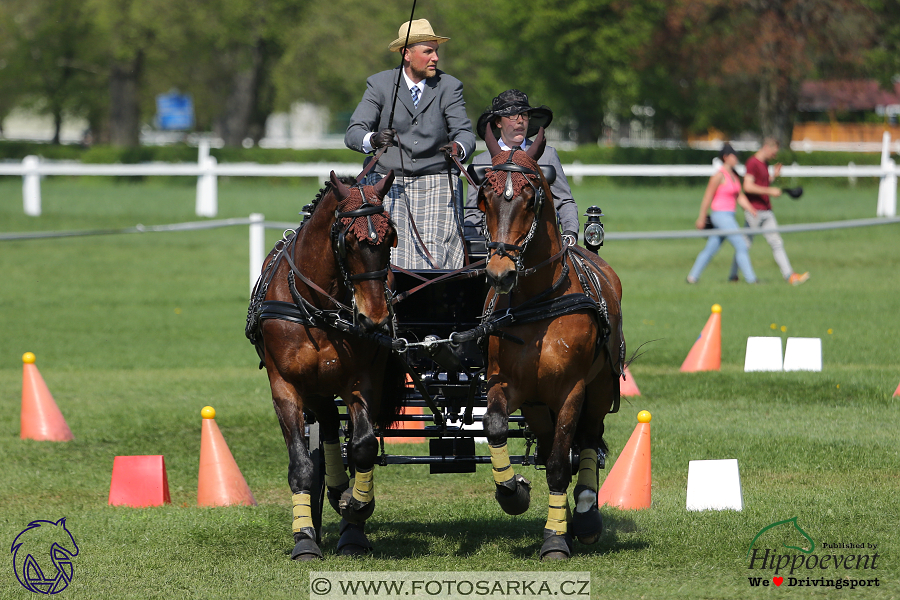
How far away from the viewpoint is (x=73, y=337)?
15.0m

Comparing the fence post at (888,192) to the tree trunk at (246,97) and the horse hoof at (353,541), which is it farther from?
the tree trunk at (246,97)

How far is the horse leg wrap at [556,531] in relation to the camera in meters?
6.14

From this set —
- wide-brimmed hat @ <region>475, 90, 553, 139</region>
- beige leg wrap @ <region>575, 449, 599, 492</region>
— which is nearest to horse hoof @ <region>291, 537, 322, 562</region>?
beige leg wrap @ <region>575, 449, 599, 492</region>

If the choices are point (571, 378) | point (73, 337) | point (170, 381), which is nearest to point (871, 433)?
point (571, 378)

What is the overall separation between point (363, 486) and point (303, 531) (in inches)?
15.4

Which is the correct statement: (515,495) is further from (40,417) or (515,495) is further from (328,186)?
(40,417)

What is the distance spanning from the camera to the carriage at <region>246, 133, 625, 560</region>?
5871 millimetres

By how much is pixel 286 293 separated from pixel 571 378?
1540mm

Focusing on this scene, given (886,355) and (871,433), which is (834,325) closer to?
(886,355)

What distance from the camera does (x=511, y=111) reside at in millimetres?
6859

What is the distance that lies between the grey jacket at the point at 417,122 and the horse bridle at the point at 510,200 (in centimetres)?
146

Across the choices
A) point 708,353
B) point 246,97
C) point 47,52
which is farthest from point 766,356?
point 47,52

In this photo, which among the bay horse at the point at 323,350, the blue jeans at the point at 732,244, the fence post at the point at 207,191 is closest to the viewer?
the bay horse at the point at 323,350

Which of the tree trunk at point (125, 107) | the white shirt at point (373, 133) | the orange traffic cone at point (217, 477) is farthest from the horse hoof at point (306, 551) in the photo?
the tree trunk at point (125, 107)
